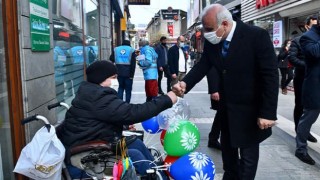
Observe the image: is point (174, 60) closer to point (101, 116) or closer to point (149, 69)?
point (149, 69)

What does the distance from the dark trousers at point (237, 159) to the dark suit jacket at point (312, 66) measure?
1.60m

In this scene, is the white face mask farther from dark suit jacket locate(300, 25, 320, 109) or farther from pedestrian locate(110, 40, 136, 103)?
pedestrian locate(110, 40, 136, 103)

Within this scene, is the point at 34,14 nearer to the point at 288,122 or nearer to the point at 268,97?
the point at 268,97

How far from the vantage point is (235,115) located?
3191 millimetres

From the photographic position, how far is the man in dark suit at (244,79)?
3004 millimetres

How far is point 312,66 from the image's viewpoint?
455 cm

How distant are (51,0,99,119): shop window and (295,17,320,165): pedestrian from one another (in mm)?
3163

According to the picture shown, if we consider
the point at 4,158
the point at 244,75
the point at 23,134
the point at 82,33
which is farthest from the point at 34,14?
the point at 82,33

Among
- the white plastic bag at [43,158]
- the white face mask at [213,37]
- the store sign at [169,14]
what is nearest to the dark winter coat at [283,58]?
the white face mask at [213,37]

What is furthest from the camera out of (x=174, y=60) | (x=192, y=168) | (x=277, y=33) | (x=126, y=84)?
(x=277, y=33)

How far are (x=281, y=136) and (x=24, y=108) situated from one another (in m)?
4.27

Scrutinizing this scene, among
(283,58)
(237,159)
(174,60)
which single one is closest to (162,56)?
(174,60)

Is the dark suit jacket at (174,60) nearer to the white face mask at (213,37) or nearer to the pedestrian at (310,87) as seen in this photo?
the pedestrian at (310,87)

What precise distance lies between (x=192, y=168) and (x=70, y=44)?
4.04m
